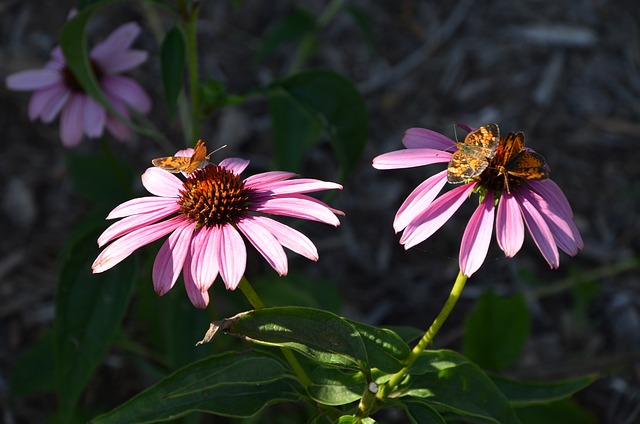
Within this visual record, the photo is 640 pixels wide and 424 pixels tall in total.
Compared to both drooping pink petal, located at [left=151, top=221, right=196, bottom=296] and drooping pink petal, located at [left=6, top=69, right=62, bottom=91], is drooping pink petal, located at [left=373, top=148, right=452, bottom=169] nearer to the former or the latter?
drooping pink petal, located at [left=151, top=221, right=196, bottom=296]

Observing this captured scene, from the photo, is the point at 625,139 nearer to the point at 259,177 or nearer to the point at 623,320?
the point at 623,320

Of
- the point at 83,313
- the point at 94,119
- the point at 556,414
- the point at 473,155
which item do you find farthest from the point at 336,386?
the point at 94,119

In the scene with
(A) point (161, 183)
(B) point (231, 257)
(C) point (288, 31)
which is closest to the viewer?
(B) point (231, 257)

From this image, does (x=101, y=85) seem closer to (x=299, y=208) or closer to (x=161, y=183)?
(x=161, y=183)

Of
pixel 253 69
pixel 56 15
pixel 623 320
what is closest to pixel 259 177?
pixel 623 320

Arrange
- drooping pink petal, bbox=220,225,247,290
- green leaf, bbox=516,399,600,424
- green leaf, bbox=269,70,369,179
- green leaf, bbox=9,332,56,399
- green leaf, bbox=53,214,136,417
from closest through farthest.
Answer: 1. drooping pink petal, bbox=220,225,247,290
2. green leaf, bbox=53,214,136,417
3. green leaf, bbox=269,70,369,179
4. green leaf, bbox=516,399,600,424
5. green leaf, bbox=9,332,56,399

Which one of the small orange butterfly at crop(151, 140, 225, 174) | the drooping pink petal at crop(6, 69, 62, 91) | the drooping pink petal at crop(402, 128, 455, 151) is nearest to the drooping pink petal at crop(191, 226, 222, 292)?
the small orange butterfly at crop(151, 140, 225, 174)
